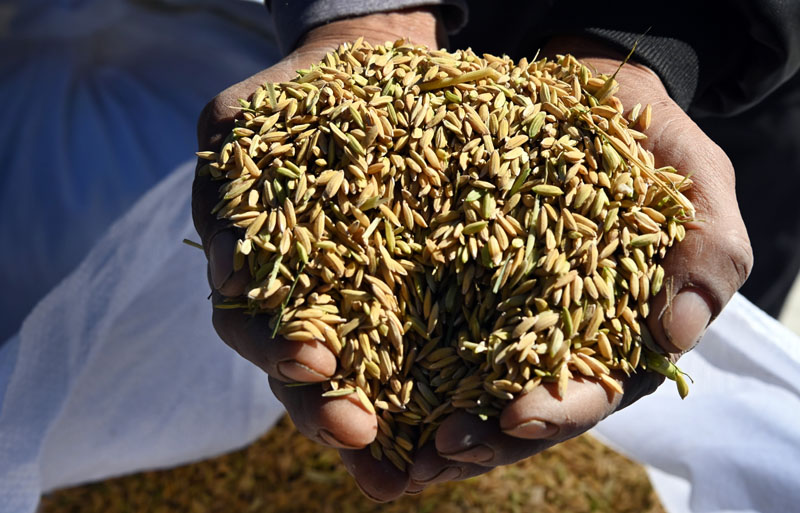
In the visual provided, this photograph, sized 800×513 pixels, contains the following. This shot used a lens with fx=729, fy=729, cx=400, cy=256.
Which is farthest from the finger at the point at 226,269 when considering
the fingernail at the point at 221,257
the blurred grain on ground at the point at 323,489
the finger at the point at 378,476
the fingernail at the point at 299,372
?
the blurred grain on ground at the point at 323,489

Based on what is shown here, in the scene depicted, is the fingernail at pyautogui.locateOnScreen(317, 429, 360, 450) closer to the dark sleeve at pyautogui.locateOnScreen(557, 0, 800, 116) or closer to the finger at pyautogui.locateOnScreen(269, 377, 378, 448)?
the finger at pyautogui.locateOnScreen(269, 377, 378, 448)

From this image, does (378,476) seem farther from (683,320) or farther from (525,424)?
(683,320)

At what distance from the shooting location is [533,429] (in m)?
0.76

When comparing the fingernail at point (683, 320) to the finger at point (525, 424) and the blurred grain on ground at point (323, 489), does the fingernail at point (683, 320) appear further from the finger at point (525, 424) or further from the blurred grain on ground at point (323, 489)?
the blurred grain on ground at point (323, 489)

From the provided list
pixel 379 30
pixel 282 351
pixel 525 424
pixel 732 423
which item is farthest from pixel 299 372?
pixel 732 423

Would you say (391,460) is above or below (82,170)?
above

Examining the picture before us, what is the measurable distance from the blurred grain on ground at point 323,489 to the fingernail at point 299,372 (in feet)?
2.41

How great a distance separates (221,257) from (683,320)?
1.71ft

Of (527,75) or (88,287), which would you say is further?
(88,287)

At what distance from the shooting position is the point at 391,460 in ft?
2.89

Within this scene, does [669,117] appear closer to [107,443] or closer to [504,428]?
[504,428]

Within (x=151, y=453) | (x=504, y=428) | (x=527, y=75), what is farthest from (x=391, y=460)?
(x=151, y=453)

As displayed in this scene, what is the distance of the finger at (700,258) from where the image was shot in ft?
2.60

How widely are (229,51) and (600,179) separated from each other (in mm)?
1206
